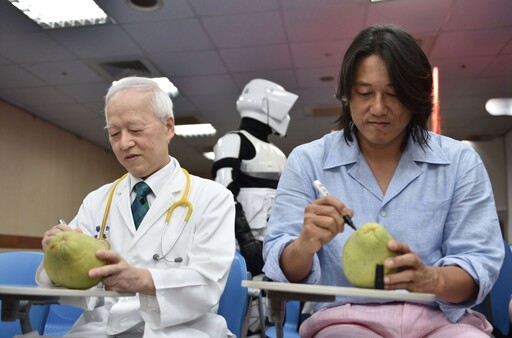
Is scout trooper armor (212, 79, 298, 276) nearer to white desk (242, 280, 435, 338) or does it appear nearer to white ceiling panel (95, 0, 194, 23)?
white ceiling panel (95, 0, 194, 23)

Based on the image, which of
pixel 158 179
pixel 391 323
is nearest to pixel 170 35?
pixel 158 179

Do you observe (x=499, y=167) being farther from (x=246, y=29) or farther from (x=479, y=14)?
(x=246, y=29)

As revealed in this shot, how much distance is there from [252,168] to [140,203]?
2.06 meters

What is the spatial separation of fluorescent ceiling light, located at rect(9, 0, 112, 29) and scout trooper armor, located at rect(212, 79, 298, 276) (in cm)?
213

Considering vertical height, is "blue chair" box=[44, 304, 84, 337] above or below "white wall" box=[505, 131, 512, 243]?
below

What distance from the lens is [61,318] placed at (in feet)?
6.82

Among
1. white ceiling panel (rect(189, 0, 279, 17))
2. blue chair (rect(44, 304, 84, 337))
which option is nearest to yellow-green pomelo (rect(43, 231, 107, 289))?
blue chair (rect(44, 304, 84, 337))

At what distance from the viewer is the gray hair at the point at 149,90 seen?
66.6 inches

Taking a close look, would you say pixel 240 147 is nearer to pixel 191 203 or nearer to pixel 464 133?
pixel 191 203

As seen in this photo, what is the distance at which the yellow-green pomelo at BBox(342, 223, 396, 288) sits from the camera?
1.05 meters

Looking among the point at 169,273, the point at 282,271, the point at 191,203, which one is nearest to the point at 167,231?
the point at 191,203

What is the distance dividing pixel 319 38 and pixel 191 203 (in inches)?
176

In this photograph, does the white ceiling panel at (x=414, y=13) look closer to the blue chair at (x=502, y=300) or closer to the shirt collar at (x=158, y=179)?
the blue chair at (x=502, y=300)

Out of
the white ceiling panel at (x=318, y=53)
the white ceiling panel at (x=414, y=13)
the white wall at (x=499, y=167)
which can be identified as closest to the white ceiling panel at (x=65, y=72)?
the white ceiling panel at (x=318, y=53)
